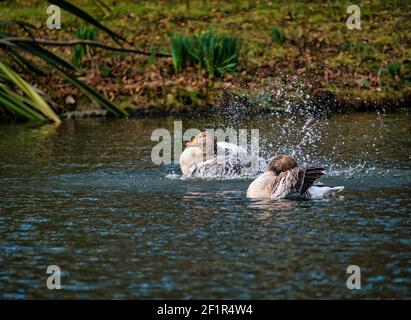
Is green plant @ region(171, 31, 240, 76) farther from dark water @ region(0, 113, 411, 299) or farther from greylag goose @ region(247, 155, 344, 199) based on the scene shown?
greylag goose @ region(247, 155, 344, 199)

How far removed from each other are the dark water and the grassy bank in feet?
16.5

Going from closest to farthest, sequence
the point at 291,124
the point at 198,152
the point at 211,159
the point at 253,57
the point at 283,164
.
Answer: the point at 283,164 → the point at 211,159 → the point at 198,152 → the point at 291,124 → the point at 253,57

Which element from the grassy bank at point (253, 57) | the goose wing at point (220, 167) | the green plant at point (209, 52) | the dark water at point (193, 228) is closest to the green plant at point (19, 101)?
the dark water at point (193, 228)

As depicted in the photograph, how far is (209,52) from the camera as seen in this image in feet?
66.9

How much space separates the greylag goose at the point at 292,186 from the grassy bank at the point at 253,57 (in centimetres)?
862

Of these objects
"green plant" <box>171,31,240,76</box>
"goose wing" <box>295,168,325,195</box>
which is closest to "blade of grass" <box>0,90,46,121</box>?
"goose wing" <box>295,168,325,195</box>

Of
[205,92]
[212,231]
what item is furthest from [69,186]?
[205,92]

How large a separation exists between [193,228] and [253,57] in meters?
13.3

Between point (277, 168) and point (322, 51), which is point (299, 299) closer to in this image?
point (277, 168)

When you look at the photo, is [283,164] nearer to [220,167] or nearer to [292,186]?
[292,186]

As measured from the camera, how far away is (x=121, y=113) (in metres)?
4.07

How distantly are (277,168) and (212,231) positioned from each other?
214 centimetres

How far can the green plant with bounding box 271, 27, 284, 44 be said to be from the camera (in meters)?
21.7

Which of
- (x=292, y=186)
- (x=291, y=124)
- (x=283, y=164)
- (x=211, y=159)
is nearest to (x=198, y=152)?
(x=211, y=159)
